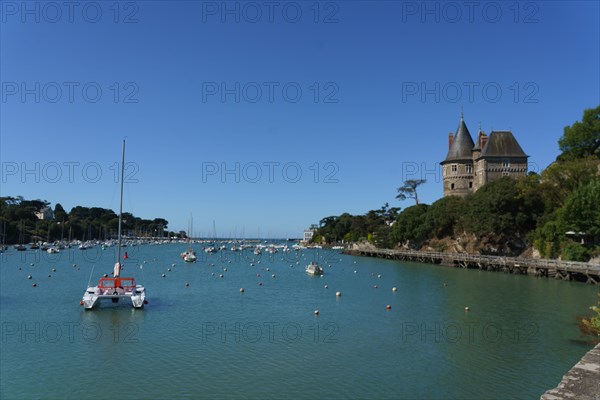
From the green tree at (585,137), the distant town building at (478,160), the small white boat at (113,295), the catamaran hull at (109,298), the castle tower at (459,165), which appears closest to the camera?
the catamaran hull at (109,298)

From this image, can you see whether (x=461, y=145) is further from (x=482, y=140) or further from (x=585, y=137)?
(x=585, y=137)

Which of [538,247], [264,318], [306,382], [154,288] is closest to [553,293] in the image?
[538,247]

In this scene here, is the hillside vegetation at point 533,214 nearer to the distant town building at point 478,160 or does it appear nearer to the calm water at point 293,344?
the distant town building at point 478,160

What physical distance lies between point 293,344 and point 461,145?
78.0 metres

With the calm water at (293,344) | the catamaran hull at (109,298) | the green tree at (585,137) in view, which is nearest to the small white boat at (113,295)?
the catamaran hull at (109,298)

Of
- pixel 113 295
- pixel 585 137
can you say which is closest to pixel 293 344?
pixel 113 295

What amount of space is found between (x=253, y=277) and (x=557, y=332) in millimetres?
38586

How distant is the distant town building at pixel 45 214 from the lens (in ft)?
573

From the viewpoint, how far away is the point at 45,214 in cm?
17962

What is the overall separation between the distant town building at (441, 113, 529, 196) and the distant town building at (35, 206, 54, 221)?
494 ft

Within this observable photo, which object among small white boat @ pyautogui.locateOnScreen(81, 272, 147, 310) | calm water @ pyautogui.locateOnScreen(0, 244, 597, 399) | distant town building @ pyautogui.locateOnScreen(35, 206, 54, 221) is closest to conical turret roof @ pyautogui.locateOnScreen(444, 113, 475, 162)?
calm water @ pyautogui.locateOnScreen(0, 244, 597, 399)

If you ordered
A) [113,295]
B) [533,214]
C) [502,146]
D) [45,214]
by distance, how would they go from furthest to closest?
[45,214] < [502,146] < [533,214] < [113,295]

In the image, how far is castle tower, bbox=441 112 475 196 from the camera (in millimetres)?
89000

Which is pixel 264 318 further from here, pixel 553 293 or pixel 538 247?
pixel 538 247
